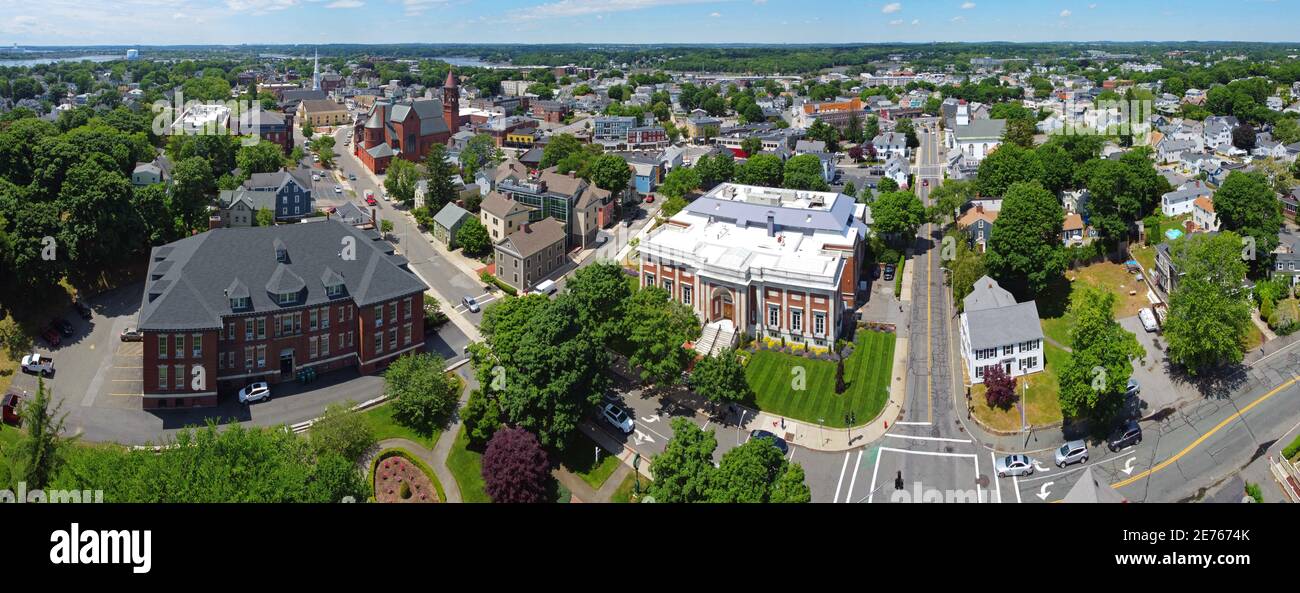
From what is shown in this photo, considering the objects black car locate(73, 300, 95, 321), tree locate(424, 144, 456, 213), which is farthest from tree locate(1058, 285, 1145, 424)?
black car locate(73, 300, 95, 321)

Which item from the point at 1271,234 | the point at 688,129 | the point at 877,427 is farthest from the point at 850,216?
the point at 688,129

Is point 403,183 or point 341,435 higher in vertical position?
point 403,183

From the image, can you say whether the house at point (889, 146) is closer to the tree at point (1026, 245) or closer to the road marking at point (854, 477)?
the tree at point (1026, 245)

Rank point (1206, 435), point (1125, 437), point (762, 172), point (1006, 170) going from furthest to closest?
point (762, 172) → point (1006, 170) → point (1206, 435) → point (1125, 437)

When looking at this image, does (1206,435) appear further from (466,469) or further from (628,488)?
(466,469)

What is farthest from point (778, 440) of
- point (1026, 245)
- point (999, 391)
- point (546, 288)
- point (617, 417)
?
point (546, 288)

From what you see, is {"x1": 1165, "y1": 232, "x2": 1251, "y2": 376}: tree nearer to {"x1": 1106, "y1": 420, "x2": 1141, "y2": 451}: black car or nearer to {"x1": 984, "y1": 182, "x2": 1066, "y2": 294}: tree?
{"x1": 1106, "y1": 420, "x2": 1141, "y2": 451}: black car

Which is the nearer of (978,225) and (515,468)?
(515,468)
